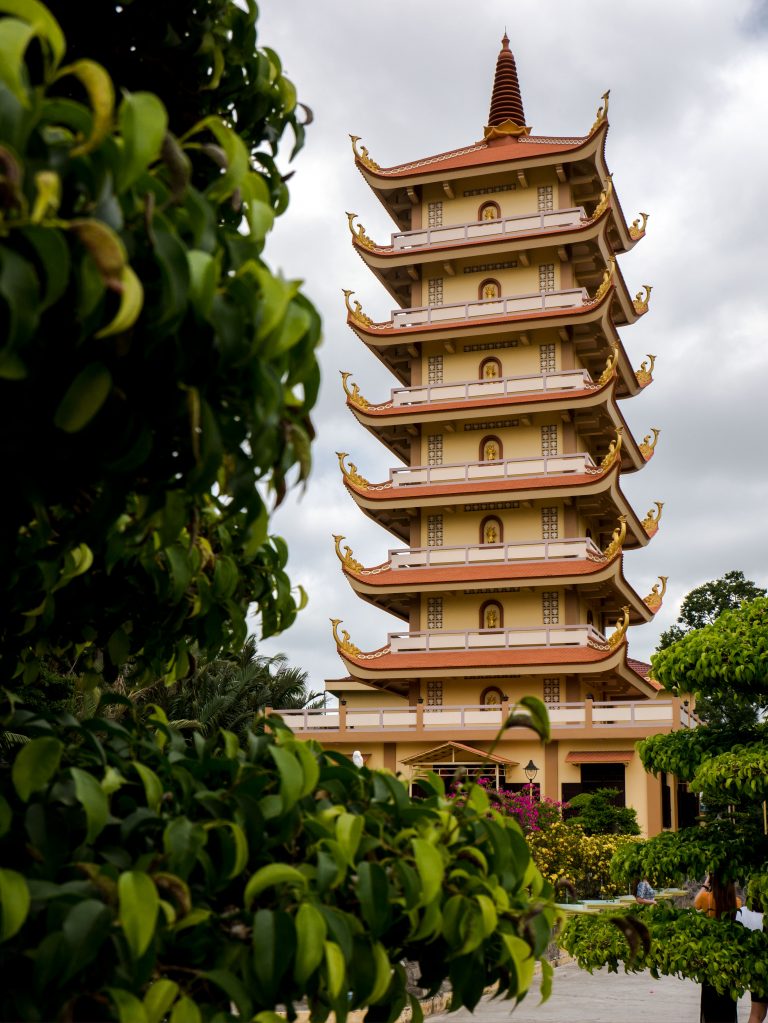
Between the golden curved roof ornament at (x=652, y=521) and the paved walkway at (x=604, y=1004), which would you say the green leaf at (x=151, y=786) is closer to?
the paved walkway at (x=604, y=1004)

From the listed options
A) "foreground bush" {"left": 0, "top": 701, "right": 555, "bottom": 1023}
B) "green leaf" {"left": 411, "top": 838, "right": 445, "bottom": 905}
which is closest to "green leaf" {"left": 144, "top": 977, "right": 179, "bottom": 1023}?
"foreground bush" {"left": 0, "top": 701, "right": 555, "bottom": 1023}

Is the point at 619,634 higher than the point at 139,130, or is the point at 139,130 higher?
the point at 619,634

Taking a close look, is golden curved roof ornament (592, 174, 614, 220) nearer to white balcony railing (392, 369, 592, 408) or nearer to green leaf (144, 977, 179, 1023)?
white balcony railing (392, 369, 592, 408)

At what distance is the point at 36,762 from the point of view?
209 cm

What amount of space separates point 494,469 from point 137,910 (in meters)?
27.2

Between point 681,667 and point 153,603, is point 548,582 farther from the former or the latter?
point 153,603

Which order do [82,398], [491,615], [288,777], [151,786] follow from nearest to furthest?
[82,398], [288,777], [151,786], [491,615]

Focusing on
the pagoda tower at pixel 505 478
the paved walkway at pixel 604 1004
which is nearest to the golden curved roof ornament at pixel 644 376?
the pagoda tower at pixel 505 478

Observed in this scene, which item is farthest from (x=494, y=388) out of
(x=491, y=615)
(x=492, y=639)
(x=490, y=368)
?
(x=492, y=639)

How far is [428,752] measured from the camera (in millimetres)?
26234

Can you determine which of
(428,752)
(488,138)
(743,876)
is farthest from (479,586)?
(743,876)

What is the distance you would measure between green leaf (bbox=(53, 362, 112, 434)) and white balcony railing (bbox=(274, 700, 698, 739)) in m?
23.8

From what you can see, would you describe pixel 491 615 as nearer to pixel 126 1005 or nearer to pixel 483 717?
pixel 483 717

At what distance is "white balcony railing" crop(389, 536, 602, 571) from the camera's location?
27.8m
